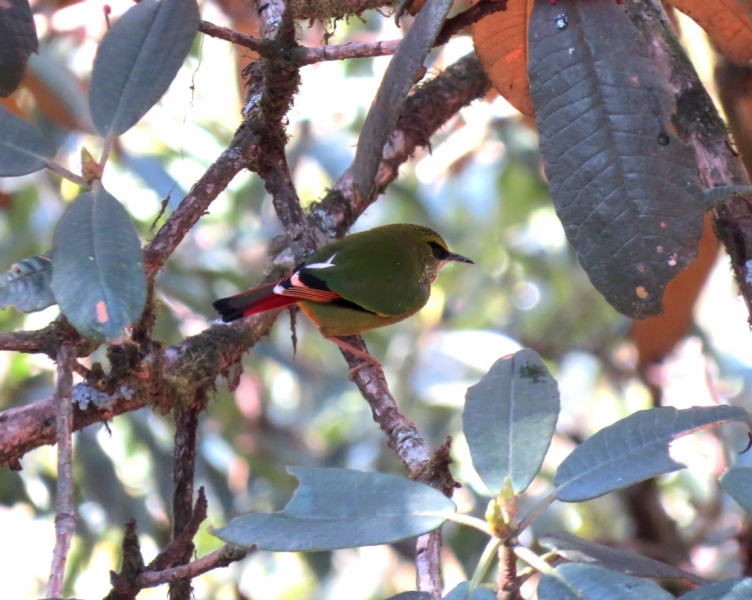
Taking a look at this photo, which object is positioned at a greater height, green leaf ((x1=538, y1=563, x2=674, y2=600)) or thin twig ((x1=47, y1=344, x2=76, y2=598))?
thin twig ((x1=47, y1=344, x2=76, y2=598))

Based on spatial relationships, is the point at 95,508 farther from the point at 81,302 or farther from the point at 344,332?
the point at 81,302

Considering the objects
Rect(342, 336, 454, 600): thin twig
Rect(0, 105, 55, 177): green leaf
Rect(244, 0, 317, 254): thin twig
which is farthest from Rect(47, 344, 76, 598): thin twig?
Rect(244, 0, 317, 254): thin twig

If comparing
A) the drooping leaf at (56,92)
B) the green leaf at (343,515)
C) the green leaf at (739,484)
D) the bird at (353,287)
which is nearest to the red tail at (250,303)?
the bird at (353,287)

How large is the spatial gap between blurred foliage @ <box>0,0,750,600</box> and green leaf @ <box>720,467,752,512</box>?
2.62 meters

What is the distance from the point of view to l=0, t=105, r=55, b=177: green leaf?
1.64 m

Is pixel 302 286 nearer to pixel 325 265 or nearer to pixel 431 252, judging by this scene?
pixel 325 265

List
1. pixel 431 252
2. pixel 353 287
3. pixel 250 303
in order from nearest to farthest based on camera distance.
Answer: pixel 250 303
pixel 353 287
pixel 431 252

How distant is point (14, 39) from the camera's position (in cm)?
204

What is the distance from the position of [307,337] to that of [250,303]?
3735 millimetres

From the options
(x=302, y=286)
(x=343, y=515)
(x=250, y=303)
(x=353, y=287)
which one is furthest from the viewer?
(x=353, y=287)

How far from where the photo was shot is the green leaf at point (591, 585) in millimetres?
1258

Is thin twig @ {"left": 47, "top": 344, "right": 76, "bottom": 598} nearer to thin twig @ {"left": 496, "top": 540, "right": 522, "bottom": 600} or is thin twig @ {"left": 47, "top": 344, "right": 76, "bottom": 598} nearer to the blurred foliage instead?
thin twig @ {"left": 496, "top": 540, "right": 522, "bottom": 600}

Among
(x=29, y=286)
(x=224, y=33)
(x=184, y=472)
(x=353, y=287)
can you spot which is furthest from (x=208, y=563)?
(x=353, y=287)

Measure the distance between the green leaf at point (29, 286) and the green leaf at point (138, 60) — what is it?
1.11 ft
